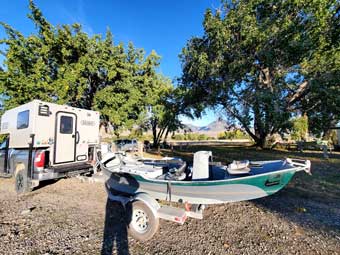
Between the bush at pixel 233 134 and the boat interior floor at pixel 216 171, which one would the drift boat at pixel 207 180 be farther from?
the bush at pixel 233 134

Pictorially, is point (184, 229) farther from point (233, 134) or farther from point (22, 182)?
point (233, 134)

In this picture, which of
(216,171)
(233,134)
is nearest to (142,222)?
(216,171)

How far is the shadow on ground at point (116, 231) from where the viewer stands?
9.30 ft

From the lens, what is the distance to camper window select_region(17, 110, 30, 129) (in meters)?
5.24

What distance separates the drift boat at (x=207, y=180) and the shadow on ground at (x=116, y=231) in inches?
19.7

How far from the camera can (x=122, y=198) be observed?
3.60 metres

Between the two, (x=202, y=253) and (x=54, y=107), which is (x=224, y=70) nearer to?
(x=54, y=107)

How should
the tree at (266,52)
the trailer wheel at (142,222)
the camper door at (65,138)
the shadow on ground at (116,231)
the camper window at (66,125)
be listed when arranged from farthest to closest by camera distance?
1. the tree at (266,52)
2. the camper window at (66,125)
3. the camper door at (65,138)
4. the trailer wheel at (142,222)
5. the shadow on ground at (116,231)

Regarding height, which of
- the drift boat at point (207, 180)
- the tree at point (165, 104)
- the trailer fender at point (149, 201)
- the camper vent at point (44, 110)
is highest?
the tree at point (165, 104)

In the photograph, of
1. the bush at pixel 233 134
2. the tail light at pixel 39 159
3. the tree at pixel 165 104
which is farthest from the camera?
the bush at pixel 233 134

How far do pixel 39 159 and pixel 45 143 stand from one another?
49 centimetres

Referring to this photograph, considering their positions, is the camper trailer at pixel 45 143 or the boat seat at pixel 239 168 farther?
the camper trailer at pixel 45 143

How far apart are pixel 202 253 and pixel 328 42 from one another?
15.6m

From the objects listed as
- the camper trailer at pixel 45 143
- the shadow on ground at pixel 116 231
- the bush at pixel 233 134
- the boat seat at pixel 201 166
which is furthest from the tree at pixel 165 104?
the boat seat at pixel 201 166
